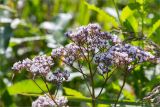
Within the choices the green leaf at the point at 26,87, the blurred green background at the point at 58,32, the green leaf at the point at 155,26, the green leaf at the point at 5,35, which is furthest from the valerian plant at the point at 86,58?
the green leaf at the point at 5,35

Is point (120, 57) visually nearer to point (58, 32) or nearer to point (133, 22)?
point (133, 22)

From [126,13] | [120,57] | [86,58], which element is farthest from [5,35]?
[120,57]

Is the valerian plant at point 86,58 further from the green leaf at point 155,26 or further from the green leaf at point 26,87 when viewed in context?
the green leaf at point 26,87

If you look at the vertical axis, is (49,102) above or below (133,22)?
below

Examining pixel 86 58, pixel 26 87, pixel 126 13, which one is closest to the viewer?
pixel 86 58

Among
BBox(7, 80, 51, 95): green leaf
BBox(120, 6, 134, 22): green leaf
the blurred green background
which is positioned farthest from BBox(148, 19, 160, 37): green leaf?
BBox(7, 80, 51, 95): green leaf

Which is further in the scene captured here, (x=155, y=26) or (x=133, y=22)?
(x=133, y=22)

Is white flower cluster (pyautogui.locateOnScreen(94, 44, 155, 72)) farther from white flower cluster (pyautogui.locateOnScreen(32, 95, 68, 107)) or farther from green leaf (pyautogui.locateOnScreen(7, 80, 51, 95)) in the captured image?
green leaf (pyautogui.locateOnScreen(7, 80, 51, 95))
